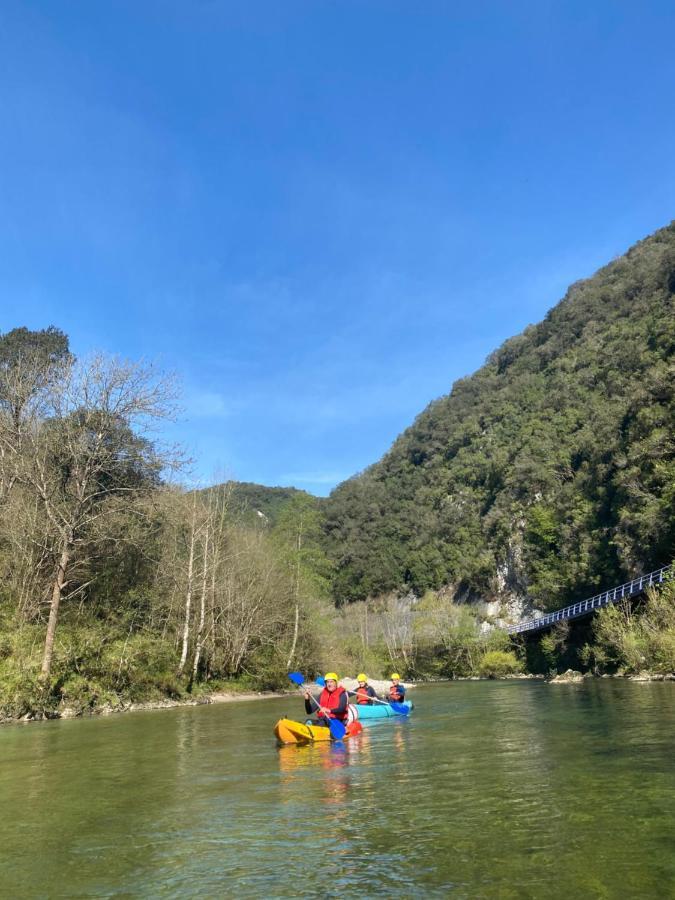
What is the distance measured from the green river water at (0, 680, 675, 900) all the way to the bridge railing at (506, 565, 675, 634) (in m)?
24.2

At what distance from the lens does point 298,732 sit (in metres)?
13.2

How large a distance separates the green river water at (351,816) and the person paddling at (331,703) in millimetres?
771

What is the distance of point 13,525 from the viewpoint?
79.8ft

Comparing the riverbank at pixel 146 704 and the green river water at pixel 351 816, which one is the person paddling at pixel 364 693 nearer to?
the riverbank at pixel 146 704

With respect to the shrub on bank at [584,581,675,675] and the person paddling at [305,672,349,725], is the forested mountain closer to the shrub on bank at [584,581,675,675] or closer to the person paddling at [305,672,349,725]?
the shrub on bank at [584,581,675,675]

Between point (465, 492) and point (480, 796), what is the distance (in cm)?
8510

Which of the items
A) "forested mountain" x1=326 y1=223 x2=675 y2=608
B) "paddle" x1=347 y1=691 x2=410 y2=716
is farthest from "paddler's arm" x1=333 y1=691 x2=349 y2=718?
"forested mountain" x1=326 y1=223 x2=675 y2=608

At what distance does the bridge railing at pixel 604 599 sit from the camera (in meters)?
36.6

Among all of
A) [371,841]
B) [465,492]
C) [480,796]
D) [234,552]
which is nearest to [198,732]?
[480,796]

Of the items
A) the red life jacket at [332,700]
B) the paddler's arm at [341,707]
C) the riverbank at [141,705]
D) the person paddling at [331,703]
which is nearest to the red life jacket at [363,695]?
the person paddling at [331,703]

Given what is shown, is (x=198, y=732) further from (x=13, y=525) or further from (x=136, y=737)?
(x=13, y=525)

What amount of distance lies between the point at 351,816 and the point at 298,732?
6.17m

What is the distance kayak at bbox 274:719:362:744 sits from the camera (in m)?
13.1

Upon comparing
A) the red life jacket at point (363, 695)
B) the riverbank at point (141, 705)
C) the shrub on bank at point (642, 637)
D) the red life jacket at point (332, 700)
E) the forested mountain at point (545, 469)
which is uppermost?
the forested mountain at point (545, 469)
